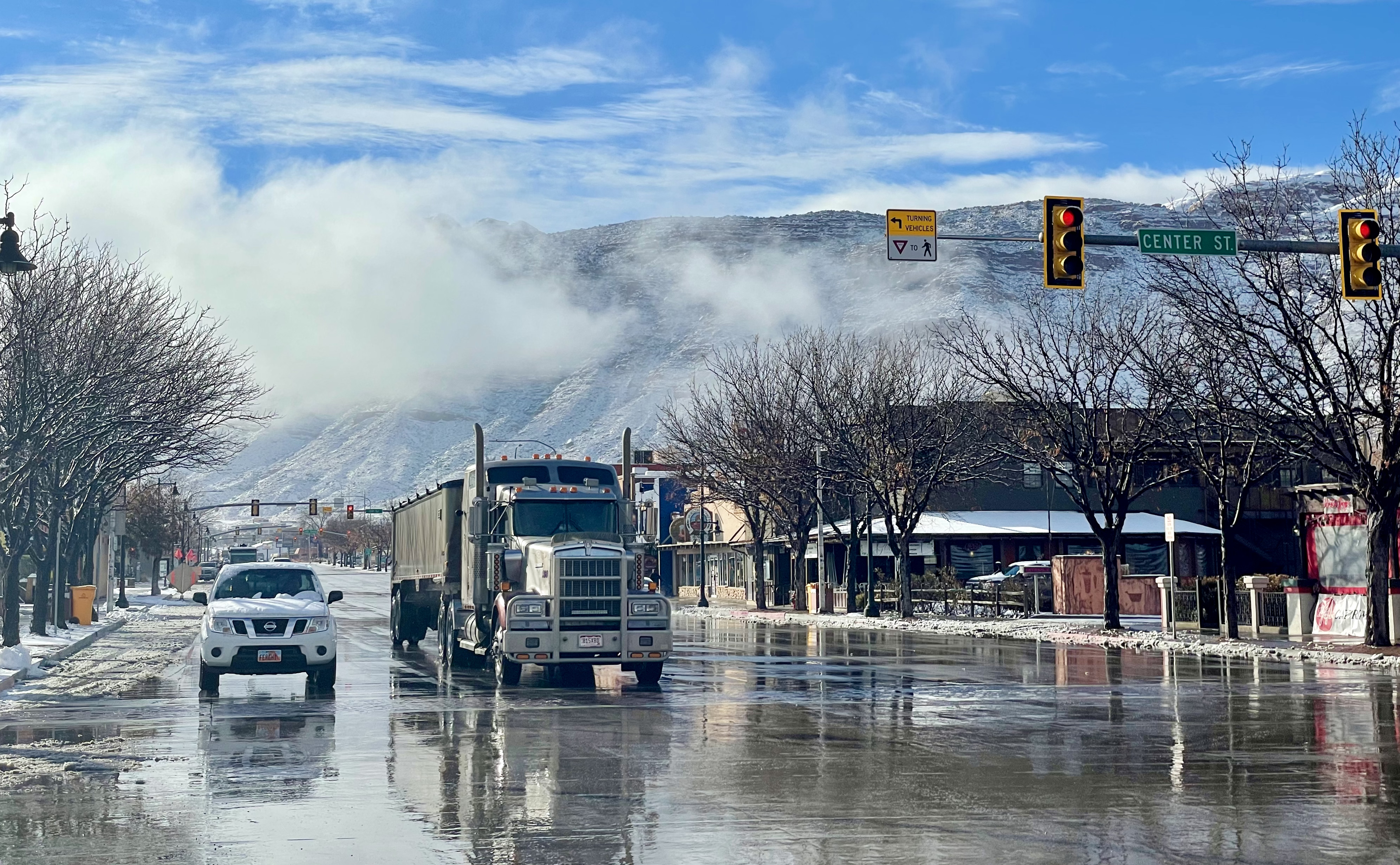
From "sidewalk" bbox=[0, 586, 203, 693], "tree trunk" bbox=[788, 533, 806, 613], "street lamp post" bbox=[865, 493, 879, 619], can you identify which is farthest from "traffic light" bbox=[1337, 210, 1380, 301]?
"tree trunk" bbox=[788, 533, 806, 613]

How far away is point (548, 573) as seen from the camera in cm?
2367

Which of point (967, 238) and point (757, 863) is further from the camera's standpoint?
point (967, 238)

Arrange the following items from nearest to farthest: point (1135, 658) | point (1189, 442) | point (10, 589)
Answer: point (1135, 658), point (10, 589), point (1189, 442)

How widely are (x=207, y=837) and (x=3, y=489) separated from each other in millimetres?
Answer: 23965

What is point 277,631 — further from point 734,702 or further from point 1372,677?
point 1372,677

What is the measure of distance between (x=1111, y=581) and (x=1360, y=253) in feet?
77.4

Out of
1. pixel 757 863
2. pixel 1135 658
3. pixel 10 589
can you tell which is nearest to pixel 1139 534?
pixel 1135 658

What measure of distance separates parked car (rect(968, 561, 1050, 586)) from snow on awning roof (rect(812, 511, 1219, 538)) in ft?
12.8

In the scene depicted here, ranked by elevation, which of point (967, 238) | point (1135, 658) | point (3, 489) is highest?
point (967, 238)

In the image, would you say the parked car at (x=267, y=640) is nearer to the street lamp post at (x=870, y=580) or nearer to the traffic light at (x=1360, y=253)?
the traffic light at (x=1360, y=253)

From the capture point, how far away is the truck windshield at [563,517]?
24.8 m

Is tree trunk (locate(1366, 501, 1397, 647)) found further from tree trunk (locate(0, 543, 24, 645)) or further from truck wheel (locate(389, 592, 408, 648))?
tree trunk (locate(0, 543, 24, 645))

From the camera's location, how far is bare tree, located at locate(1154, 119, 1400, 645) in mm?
31734

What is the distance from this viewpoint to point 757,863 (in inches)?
359
